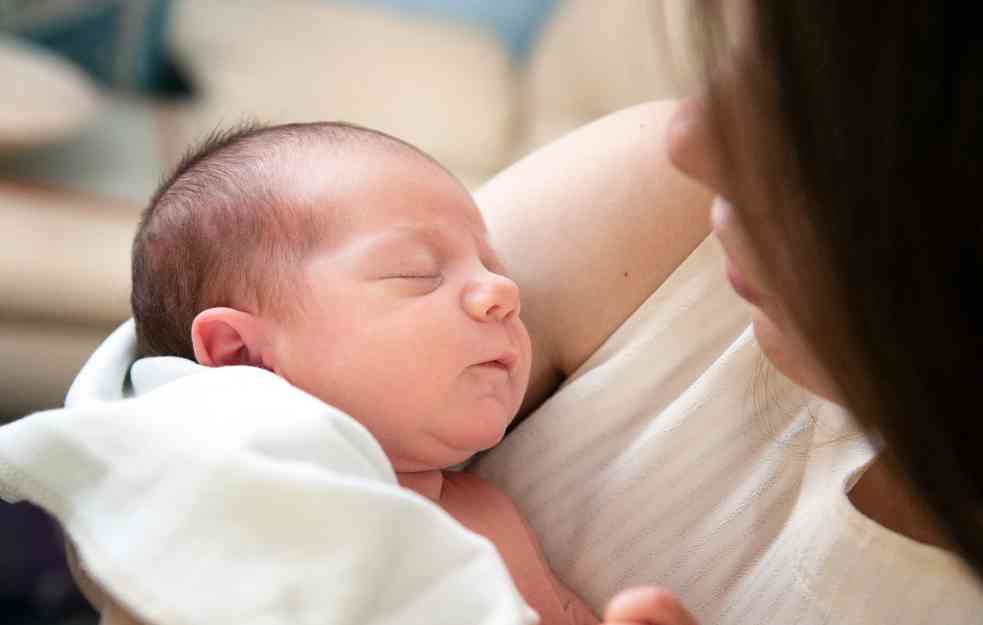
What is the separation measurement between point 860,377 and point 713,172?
0.13 metres

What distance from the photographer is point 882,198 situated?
52cm

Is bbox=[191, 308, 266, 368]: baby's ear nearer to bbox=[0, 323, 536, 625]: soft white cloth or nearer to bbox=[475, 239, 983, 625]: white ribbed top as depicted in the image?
bbox=[0, 323, 536, 625]: soft white cloth

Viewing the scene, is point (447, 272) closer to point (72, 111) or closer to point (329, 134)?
point (329, 134)

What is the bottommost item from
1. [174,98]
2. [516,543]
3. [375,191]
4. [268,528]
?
[174,98]

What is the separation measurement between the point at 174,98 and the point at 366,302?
195 centimetres

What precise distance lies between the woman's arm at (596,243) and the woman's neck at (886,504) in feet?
0.68

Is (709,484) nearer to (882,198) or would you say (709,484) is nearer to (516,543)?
(516,543)

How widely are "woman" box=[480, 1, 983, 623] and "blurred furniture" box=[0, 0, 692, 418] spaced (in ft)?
3.24

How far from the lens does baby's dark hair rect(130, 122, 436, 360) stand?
789mm

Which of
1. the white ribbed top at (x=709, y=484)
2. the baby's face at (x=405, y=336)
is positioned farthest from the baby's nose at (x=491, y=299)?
the white ribbed top at (x=709, y=484)

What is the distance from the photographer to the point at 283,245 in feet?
2.58

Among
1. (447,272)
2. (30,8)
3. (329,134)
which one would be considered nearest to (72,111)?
(30,8)

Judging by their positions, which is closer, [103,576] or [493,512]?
[103,576]

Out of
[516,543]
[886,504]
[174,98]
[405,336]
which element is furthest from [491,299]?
[174,98]
